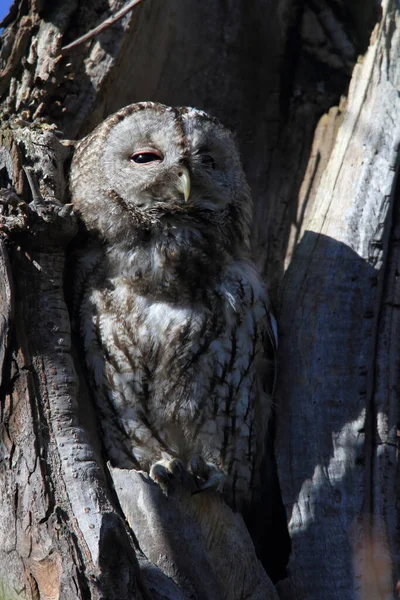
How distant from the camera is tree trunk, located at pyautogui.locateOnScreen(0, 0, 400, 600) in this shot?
6.73 ft

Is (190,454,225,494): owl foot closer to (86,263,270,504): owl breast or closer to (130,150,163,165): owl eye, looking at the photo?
(86,263,270,504): owl breast

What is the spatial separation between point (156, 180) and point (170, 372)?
645 millimetres

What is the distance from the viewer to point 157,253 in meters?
2.61

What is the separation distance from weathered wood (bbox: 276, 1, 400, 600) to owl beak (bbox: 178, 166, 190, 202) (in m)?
0.58

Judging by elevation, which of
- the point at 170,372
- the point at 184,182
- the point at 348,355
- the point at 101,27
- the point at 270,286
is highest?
the point at 101,27

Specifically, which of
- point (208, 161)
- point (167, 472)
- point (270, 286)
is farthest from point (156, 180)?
point (167, 472)

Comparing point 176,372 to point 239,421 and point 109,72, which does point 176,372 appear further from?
point 109,72

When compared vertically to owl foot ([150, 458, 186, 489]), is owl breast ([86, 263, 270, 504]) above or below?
above

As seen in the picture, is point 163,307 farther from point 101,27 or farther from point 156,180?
point 101,27

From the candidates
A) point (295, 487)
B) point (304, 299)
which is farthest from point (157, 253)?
point (295, 487)

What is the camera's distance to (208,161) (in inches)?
110

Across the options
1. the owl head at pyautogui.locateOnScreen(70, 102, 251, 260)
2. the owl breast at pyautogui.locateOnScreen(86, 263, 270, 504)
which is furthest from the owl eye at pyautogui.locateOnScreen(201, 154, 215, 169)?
the owl breast at pyautogui.locateOnScreen(86, 263, 270, 504)

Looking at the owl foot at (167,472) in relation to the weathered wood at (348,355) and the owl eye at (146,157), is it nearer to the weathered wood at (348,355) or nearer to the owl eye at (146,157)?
the weathered wood at (348,355)

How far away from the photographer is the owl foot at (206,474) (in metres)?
2.52
